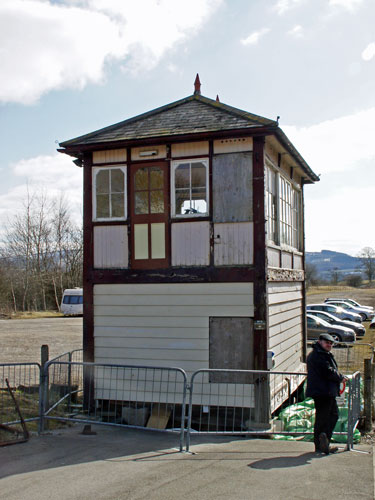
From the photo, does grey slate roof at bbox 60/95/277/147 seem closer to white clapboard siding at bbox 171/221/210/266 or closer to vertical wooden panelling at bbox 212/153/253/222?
vertical wooden panelling at bbox 212/153/253/222

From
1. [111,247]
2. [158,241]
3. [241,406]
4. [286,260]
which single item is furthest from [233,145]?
[241,406]

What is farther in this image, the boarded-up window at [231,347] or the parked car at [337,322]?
the parked car at [337,322]

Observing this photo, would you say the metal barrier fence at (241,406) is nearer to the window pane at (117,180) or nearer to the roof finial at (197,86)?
the window pane at (117,180)

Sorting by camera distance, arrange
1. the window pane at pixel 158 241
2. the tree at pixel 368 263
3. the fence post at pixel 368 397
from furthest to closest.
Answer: the tree at pixel 368 263, the window pane at pixel 158 241, the fence post at pixel 368 397

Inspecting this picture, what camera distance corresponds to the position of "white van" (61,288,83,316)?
37.3 meters

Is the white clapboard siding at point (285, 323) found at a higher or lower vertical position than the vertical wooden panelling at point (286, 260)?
lower

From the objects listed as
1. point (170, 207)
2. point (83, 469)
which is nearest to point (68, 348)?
point (170, 207)

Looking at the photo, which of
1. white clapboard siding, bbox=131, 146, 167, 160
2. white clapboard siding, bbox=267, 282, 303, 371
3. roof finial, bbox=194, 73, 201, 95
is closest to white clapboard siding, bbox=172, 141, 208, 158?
white clapboard siding, bbox=131, 146, 167, 160

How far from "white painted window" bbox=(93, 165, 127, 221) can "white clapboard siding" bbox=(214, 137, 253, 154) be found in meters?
1.99

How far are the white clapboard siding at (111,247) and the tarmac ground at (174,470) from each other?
3787 millimetres

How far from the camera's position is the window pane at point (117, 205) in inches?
439

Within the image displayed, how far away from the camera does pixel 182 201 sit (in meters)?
10.9

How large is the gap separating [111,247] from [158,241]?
1.02m

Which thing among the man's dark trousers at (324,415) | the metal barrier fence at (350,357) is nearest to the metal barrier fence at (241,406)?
the man's dark trousers at (324,415)
